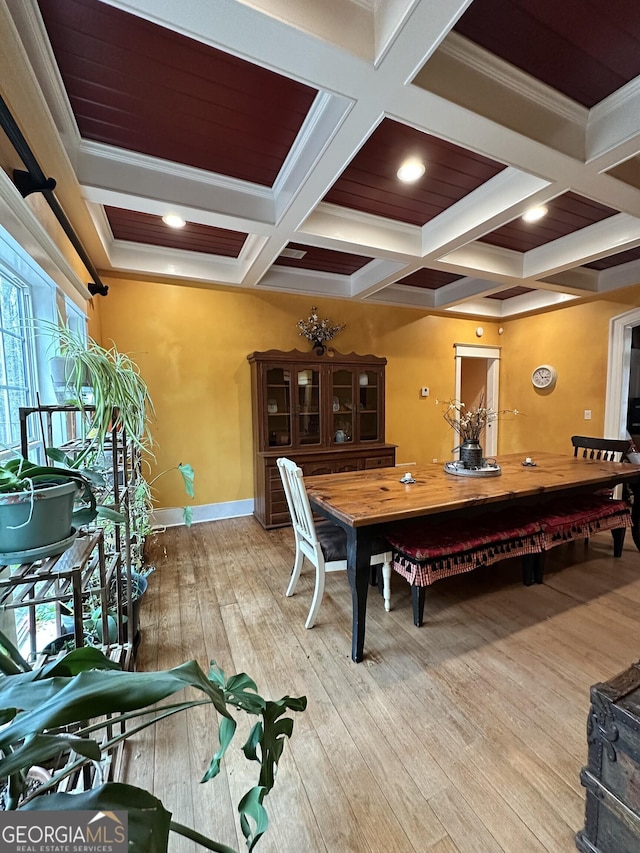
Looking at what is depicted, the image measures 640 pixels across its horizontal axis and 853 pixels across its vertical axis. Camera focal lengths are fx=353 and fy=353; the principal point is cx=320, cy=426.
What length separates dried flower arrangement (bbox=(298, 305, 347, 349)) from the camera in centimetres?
411

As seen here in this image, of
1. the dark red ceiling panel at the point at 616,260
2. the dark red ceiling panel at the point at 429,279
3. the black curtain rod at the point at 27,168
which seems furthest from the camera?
the dark red ceiling panel at the point at 429,279

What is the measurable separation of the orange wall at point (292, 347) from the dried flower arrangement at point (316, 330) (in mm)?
107

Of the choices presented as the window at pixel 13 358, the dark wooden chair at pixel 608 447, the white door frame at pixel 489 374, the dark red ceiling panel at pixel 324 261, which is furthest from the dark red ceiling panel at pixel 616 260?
the window at pixel 13 358

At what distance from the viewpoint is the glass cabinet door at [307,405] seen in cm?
387

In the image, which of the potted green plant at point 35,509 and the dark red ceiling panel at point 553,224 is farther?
the dark red ceiling panel at point 553,224

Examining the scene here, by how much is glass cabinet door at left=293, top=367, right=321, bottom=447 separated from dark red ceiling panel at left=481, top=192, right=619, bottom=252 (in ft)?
6.83

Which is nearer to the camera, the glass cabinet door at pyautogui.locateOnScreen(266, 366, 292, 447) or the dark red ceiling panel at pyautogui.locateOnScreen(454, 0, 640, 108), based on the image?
the dark red ceiling panel at pyautogui.locateOnScreen(454, 0, 640, 108)

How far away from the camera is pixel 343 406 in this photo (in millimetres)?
4172

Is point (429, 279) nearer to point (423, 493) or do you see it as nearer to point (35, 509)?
point (423, 493)

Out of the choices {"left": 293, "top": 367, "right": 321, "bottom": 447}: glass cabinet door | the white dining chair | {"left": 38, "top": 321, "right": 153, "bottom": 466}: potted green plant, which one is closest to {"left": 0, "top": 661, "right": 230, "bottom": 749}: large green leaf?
{"left": 38, "top": 321, "right": 153, "bottom": 466}: potted green plant

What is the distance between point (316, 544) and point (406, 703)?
820 mm

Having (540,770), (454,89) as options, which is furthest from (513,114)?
(540,770)

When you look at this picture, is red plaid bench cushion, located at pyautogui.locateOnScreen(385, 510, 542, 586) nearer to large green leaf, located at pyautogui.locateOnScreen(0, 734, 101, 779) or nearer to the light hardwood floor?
the light hardwood floor

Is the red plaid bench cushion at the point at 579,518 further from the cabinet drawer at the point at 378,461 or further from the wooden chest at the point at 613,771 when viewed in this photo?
the cabinet drawer at the point at 378,461
